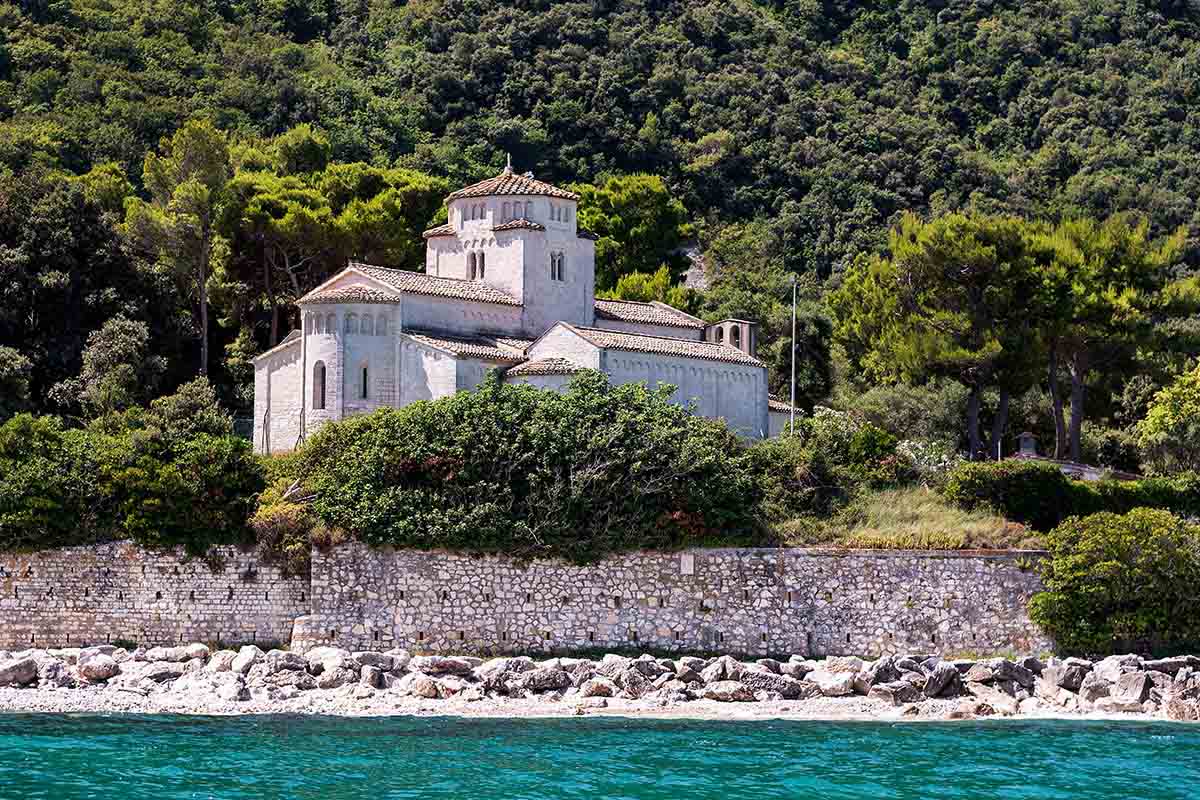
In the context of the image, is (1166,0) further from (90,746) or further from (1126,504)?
(90,746)

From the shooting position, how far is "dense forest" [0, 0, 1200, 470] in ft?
148

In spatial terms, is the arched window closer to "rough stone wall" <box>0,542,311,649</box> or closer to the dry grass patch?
"rough stone wall" <box>0,542,311,649</box>

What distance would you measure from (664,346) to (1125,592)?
40.7ft

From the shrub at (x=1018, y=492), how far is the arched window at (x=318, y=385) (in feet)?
44.2

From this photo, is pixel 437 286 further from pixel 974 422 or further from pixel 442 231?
pixel 974 422

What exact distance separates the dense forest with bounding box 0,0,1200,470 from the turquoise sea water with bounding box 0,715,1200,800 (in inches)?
629

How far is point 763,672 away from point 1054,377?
605 inches

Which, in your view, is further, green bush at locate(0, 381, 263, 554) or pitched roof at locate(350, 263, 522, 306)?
pitched roof at locate(350, 263, 522, 306)

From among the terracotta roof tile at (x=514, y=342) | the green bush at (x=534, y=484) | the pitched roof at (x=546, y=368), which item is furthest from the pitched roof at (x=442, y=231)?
the green bush at (x=534, y=484)

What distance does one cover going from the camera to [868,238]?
73.1m

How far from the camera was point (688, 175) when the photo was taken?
266ft

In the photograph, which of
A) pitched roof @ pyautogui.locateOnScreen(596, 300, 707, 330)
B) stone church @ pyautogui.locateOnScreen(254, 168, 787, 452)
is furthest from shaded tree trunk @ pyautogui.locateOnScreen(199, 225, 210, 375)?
pitched roof @ pyautogui.locateOnScreen(596, 300, 707, 330)

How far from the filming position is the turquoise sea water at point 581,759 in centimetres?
2453

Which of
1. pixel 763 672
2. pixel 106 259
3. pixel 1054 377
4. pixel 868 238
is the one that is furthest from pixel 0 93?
pixel 763 672
